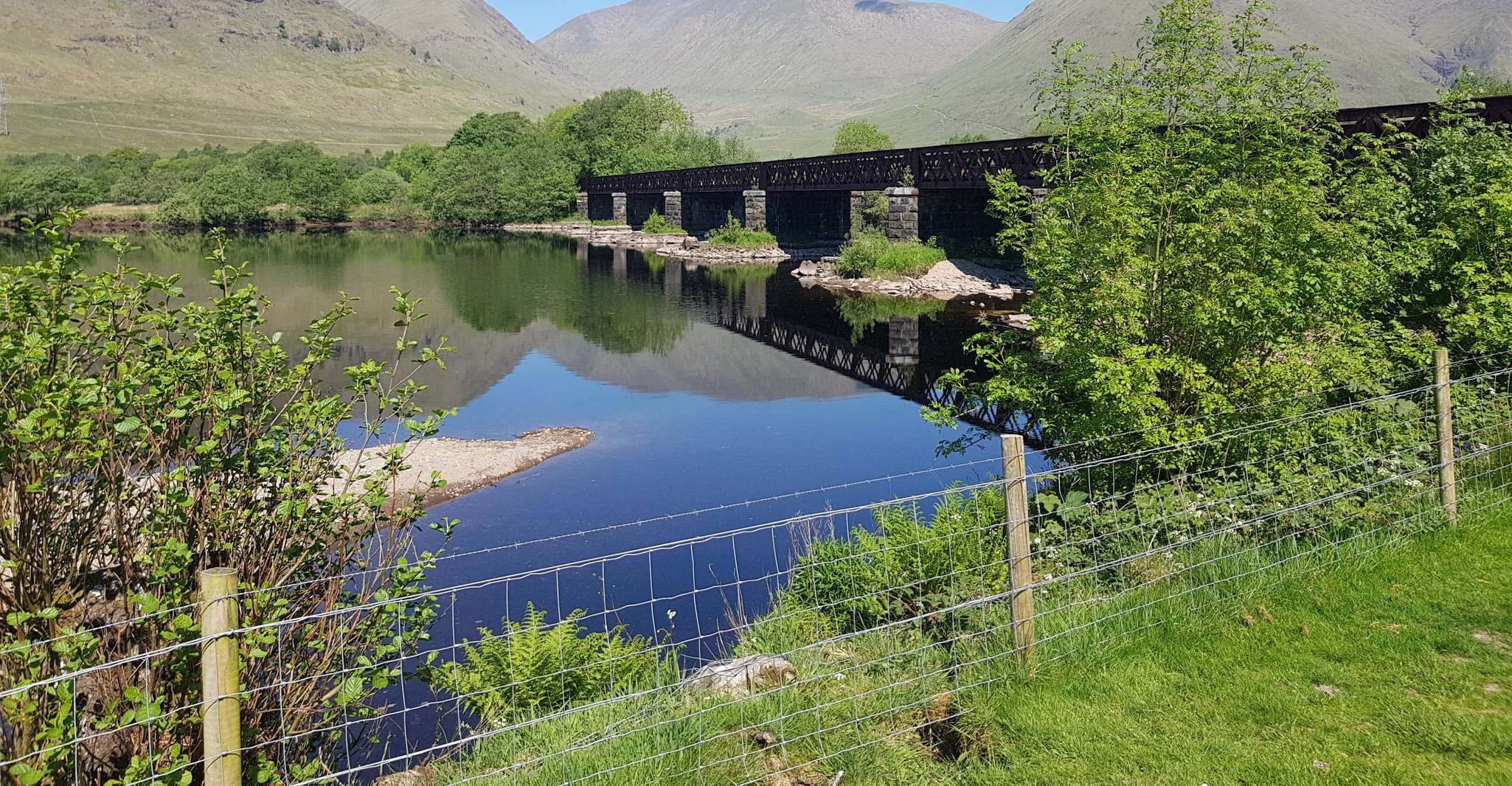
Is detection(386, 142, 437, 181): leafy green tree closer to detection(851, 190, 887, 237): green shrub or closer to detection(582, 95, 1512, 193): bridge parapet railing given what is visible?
detection(582, 95, 1512, 193): bridge parapet railing

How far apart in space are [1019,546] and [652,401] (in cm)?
2003

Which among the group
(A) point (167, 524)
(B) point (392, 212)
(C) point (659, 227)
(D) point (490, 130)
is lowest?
(A) point (167, 524)

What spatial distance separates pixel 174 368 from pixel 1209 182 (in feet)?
33.4

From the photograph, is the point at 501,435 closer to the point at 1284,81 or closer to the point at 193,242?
the point at 1284,81

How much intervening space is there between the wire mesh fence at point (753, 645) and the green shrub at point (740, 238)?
181 feet

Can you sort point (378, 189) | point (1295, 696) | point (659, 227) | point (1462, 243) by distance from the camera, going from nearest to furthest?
point (1295, 696) → point (1462, 243) → point (659, 227) → point (378, 189)

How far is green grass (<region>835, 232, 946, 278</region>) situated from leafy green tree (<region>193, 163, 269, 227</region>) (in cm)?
6539

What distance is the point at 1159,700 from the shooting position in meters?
6.15

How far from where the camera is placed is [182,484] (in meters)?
5.62

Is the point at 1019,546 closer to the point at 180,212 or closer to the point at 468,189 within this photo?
the point at 468,189

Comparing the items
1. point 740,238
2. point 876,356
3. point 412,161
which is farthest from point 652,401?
point 412,161

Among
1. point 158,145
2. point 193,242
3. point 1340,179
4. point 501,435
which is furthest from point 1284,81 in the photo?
point 158,145

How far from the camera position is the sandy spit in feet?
58.5

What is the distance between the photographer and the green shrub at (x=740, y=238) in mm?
66562
